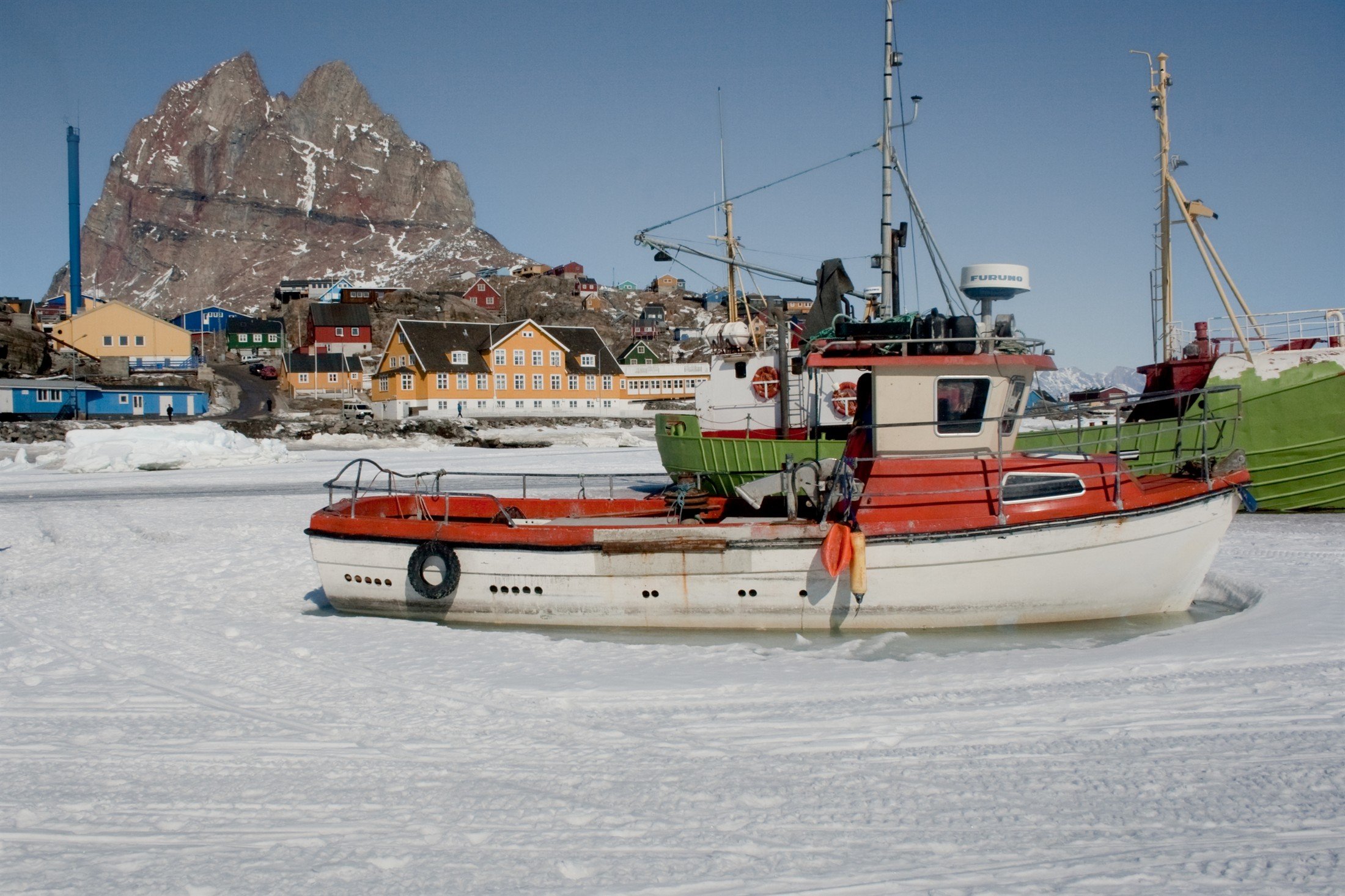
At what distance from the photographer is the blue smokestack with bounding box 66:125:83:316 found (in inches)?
3669

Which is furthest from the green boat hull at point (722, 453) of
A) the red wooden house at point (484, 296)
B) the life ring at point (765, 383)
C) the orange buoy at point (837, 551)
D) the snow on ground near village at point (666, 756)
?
the red wooden house at point (484, 296)

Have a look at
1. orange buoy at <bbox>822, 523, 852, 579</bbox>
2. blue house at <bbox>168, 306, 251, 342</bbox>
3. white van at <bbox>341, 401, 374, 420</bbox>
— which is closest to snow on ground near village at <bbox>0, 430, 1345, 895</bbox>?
orange buoy at <bbox>822, 523, 852, 579</bbox>

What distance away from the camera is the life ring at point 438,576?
9.73m

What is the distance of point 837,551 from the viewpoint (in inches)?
344

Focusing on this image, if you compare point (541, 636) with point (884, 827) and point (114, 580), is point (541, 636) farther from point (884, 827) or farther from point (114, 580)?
point (114, 580)

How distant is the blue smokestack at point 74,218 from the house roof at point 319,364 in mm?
32475

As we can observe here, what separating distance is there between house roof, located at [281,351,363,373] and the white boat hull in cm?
6723

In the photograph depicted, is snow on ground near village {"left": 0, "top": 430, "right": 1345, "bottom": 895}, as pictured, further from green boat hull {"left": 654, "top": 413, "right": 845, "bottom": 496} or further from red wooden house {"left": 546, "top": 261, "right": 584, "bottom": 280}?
red wooden house {"left": 546, "top": 261, "right": 584, "bottom": 280}

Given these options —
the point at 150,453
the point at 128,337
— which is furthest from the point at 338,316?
the point at 150,453

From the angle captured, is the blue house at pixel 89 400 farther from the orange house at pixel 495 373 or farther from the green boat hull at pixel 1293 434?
the green boat hull at pixel 1293 434

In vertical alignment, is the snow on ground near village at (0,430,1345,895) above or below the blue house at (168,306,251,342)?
below

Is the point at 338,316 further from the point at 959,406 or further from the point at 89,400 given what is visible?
the point at 959,406

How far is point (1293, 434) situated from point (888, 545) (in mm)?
10903

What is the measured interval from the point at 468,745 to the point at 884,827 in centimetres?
262
